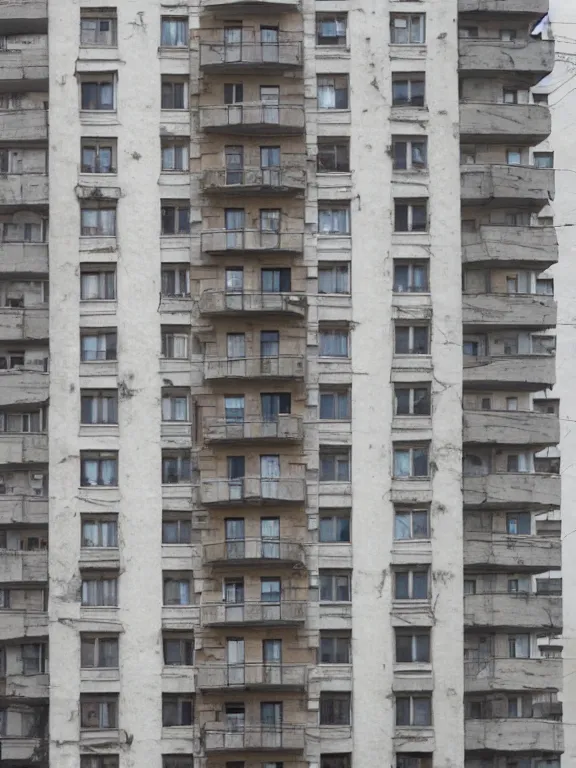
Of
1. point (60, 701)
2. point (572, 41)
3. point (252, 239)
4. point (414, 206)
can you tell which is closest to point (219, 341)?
Result: point (252, 239)

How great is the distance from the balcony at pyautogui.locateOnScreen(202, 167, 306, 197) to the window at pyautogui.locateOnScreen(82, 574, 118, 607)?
47.7 feet

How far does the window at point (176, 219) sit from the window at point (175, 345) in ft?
12.2

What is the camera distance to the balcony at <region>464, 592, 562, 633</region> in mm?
76812

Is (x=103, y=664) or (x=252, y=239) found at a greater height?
(x=252, y=239)

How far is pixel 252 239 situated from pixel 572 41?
22.8 metres

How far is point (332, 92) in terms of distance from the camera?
7775 cm

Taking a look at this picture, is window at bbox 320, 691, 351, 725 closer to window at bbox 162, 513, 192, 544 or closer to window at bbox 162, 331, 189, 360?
window at bbox 162, 513, 192, 544

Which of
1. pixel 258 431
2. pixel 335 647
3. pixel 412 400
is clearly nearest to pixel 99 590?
pixel 258 431

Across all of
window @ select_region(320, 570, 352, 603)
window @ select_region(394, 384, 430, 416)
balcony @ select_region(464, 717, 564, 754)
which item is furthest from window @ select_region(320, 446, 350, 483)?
balcony @ select_region(464, 717, 564, 754)

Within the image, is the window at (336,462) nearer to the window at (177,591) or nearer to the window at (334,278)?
the window at (334,278)

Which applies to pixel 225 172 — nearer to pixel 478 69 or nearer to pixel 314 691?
pixel 478 69

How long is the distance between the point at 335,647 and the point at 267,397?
9.33 metres

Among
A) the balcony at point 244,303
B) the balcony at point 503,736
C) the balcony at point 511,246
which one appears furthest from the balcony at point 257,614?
the balcony at point 511,246

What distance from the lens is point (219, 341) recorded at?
76375mm
